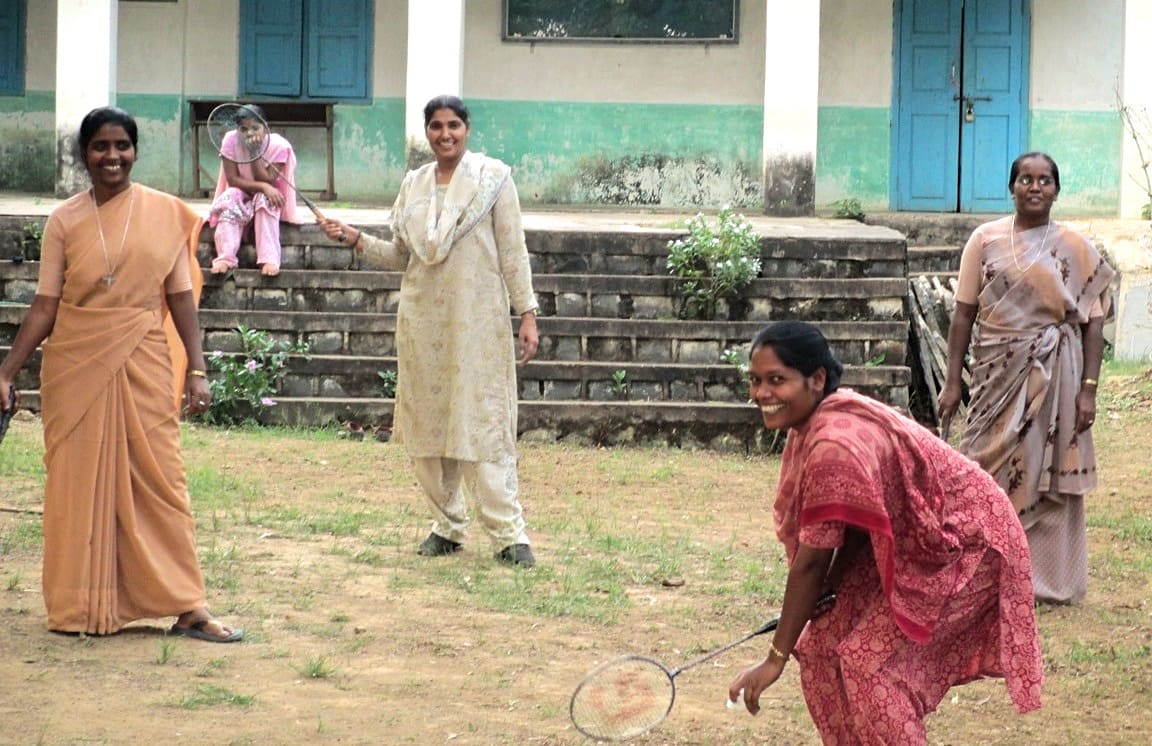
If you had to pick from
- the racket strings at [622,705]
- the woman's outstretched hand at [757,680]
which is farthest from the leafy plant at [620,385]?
the woman's outstretched hand at [757,680]

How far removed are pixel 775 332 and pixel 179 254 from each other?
8.60 feet

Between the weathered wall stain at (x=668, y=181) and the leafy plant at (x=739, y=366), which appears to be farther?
the weathered wall stain at (x=668, y=181)

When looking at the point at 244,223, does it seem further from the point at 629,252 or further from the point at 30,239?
the point at 629,252

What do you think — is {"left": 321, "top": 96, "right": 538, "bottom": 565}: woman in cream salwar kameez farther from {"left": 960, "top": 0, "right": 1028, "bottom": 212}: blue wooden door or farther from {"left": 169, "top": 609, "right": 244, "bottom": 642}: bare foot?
{"left": 960, "top": 0, "right": 1028, "bottom": 212}: blue wooden door

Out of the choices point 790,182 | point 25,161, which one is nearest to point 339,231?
point 790,182

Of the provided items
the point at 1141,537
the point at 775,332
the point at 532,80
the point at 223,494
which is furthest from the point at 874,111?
the point at 775,332

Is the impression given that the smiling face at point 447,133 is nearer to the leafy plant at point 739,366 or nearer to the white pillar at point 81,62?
the leafy plant at point 739,366

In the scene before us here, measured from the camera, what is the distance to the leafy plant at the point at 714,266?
35.0 feet

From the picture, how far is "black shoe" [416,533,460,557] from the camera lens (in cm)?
681

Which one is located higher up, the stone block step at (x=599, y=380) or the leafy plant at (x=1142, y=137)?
the leafy plant at (x=1142, y=137)

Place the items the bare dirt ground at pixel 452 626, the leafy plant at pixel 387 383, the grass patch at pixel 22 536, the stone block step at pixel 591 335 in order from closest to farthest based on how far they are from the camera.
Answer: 1. the bare dirt ground at pixel 452 626
2. the grass patch at pixel 22 536
3. the leafy plant at pixel 387 383
4. the stone block step at pixel 591 335

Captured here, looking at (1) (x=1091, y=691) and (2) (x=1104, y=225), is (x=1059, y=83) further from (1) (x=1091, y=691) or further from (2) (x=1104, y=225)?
(1) (x=1091, y=691)

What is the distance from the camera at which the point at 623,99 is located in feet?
51.0

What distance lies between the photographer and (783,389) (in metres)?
3.51
